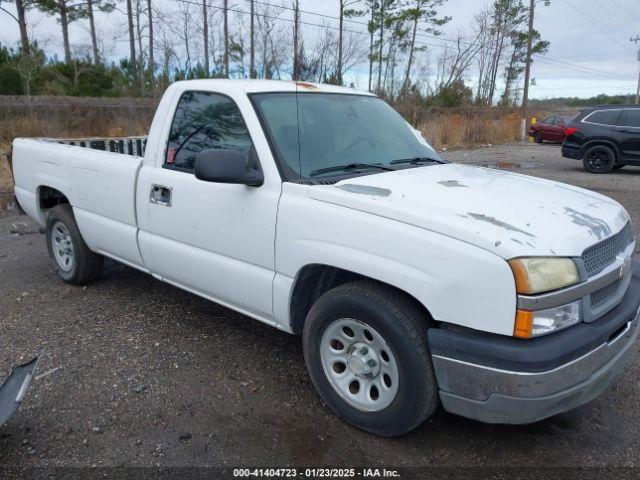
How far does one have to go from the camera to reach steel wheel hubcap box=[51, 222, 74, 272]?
5023mm

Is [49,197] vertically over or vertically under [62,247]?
over

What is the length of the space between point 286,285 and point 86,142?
3931 millimetres

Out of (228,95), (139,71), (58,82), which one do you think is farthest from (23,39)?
(228,95)

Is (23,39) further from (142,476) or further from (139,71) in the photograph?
(142,476)

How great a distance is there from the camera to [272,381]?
11.4 ft

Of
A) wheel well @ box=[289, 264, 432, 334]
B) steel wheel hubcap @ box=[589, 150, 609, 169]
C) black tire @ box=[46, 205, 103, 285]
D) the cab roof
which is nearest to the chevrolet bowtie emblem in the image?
wheel well @ box=[289, 264, 432, 334]

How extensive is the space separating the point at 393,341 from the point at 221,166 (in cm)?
133

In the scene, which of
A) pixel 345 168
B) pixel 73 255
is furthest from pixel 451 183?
pixel 73 255

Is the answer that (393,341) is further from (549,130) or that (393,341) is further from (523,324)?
(549,130)

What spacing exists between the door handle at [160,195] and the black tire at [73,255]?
1359 millimetres

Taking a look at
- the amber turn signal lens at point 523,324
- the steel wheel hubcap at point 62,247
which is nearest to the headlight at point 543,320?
the amber turn signal lens at point 523,324

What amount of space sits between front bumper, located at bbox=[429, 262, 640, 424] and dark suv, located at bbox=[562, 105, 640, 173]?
13.3m

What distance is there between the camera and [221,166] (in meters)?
2.97

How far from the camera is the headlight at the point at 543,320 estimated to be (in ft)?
7.45
